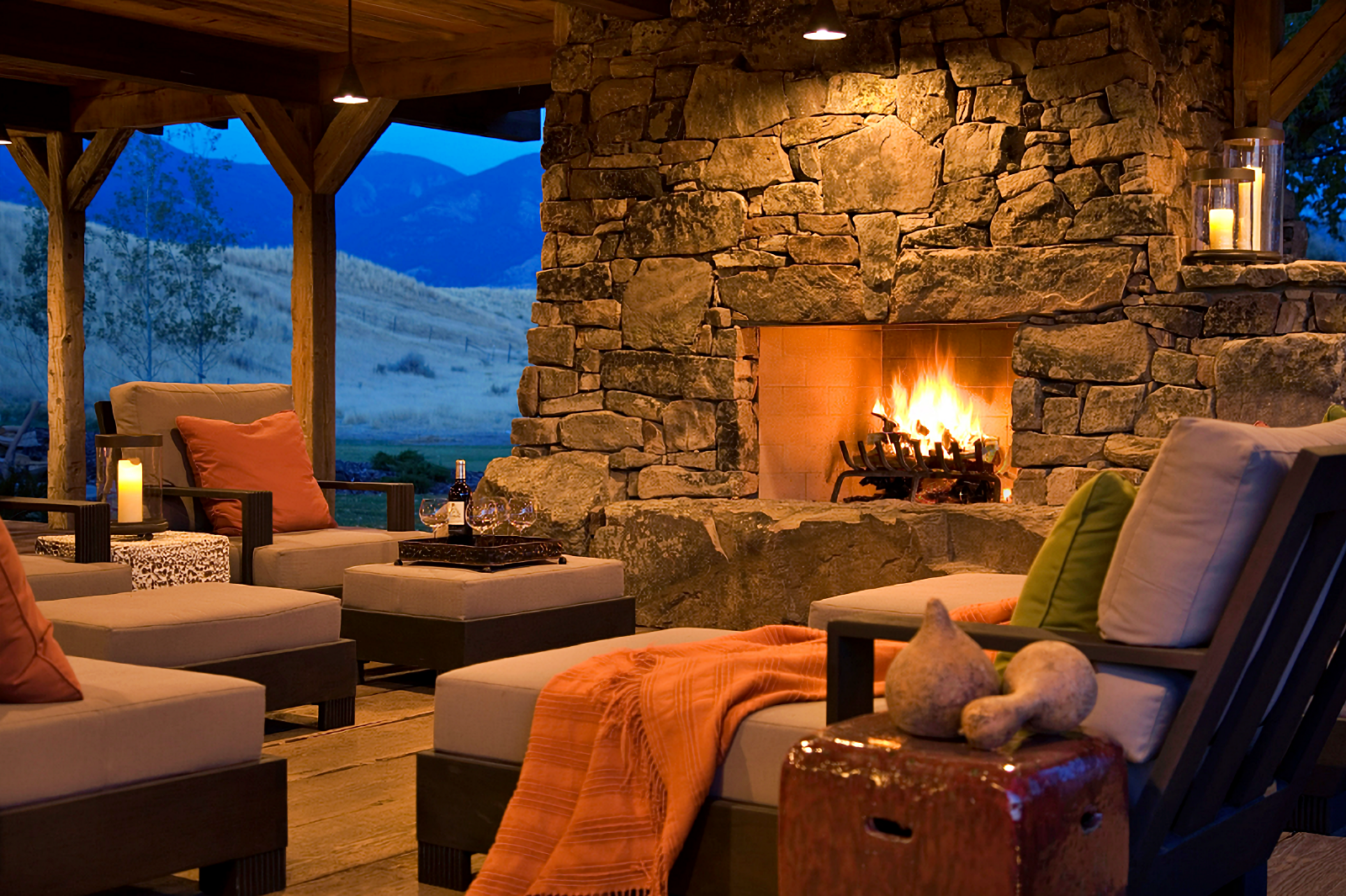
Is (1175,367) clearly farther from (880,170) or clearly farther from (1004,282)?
(880,170)

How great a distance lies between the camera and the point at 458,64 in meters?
7.51

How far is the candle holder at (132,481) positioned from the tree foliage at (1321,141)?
22.0 feet

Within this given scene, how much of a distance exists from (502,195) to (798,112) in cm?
1975

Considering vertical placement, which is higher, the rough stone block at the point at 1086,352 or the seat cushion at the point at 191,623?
the rough stone block at the point at 1086,352

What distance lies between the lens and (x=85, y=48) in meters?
7.18

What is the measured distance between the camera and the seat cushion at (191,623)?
3.53 meters

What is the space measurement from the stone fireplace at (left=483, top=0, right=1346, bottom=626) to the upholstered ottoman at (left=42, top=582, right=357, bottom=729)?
85.6 inches

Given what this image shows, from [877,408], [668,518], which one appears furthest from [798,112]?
[668,518]

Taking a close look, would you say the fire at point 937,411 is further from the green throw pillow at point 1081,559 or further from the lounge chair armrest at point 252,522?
the green throw pillow at point 1081,559

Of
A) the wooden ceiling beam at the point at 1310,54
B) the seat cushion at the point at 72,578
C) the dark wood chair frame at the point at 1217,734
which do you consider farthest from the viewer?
the wooden ceiling beam at the point at 1310,54

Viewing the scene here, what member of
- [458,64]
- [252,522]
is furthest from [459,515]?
[458,64]

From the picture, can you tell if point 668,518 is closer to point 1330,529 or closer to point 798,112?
point 798,112

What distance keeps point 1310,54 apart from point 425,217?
20.6 metres

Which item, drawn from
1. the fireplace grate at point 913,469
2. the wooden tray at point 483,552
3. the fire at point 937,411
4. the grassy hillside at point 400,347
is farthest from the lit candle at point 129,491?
the grassy hillside at point 400,347
